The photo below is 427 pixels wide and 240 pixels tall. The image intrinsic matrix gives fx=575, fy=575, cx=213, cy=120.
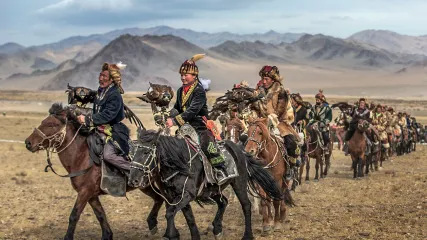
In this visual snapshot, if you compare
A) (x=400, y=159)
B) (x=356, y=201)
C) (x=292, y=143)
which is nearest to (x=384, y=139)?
(x=400, y=159)

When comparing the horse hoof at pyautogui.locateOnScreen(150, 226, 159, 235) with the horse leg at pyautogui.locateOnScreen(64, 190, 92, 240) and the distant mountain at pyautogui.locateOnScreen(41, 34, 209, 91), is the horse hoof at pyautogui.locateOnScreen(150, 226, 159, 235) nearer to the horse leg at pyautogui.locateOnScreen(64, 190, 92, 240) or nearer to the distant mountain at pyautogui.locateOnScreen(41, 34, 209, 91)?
the horse leg at pyautogui.locateOnScreen(64, 190, 92, 240)

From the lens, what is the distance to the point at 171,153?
915cm

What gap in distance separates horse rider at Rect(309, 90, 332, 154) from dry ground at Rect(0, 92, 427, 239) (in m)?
1.46

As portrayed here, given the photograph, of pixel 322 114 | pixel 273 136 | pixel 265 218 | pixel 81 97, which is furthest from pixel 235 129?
pixel 322 114

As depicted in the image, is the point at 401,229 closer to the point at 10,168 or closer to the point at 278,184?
the point at 278,184

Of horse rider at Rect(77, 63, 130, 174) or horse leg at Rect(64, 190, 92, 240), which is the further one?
horse rider at Rect(77, 63, 130, 174)

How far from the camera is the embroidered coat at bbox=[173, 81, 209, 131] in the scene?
30.0 feet

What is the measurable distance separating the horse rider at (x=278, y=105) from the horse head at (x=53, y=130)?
151 inches

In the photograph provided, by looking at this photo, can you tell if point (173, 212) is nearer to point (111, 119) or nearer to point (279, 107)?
point (111, 119)

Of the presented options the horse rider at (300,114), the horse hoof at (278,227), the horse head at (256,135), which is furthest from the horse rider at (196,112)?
the horse rider at (300,114)

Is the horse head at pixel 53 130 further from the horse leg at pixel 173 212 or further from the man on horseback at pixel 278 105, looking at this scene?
the man on horseback at pixel 278 105

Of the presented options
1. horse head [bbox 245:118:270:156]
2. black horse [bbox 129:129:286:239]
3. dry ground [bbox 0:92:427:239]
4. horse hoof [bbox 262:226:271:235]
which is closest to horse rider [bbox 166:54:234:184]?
black horse [bbox 129:129:286:239]

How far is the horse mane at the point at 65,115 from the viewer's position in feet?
30.8

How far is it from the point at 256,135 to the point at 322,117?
9.69m
